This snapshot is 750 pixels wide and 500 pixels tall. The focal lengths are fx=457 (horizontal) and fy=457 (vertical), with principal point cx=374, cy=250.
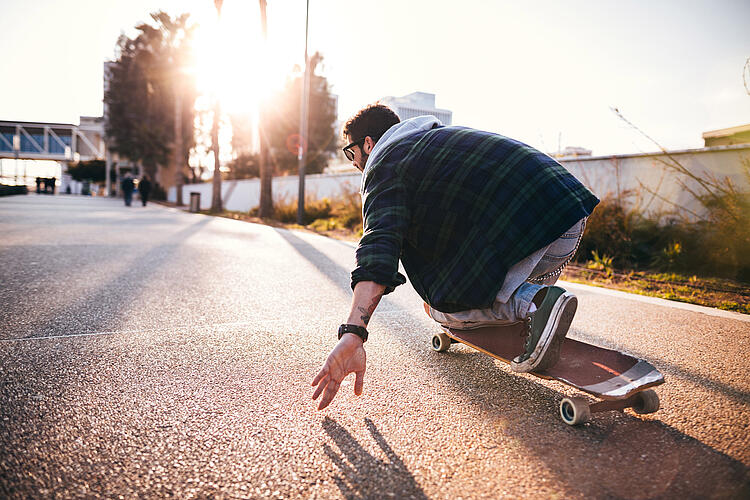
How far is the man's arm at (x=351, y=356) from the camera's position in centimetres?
151

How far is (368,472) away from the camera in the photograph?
137cm

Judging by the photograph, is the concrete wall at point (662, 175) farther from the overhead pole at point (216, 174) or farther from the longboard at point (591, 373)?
the overhead pole at point (216, 174)

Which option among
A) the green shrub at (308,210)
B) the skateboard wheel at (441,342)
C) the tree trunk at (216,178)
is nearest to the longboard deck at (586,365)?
the skateboard wheel at (441,342)

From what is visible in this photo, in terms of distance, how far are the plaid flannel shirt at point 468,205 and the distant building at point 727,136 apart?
28.3 ft

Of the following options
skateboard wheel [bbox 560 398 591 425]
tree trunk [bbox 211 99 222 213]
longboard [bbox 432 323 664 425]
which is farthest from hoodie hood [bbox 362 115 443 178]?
tree trunk [bbox 211 99 222 213]

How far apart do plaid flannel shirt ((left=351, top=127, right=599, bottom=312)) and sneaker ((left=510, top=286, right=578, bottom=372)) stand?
20 cm

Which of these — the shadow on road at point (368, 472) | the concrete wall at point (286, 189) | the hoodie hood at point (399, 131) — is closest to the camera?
the shadow on road at point (368, 472)

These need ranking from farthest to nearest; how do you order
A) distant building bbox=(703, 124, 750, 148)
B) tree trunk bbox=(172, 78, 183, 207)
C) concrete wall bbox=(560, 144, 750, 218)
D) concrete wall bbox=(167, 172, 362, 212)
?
tree trunk bbox=(172, 78, 183, 207) < concrete wall bbox=(167, 172, 362, 212) < distant building bbox=(703, 124, 750, 148) < concrete wall bbox=(560, 144, 750, 218)

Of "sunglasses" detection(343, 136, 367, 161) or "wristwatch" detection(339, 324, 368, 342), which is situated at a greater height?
"sunglasses" detection(343, 136, 367, 161)

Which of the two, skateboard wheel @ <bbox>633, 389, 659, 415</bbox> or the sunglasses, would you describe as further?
the sunglasses

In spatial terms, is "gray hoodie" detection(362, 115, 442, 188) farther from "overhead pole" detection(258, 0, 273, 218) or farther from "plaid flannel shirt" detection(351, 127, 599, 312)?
"overhead pole" detection(258, 0, 273, 218)

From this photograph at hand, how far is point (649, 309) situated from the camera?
3.96 meters

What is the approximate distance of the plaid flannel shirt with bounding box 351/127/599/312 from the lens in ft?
5.91

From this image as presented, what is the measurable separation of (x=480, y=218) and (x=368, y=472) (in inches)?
A: 40.4
